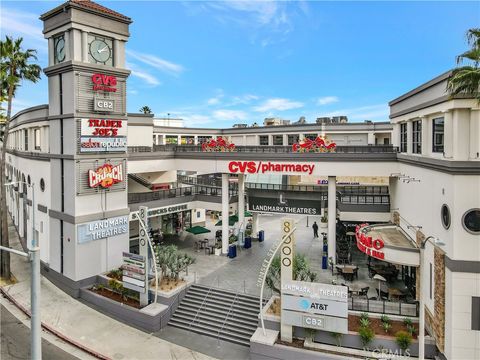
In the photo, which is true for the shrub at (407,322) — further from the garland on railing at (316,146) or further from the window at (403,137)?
the garland on railing at (316,146)

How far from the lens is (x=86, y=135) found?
2741 cm

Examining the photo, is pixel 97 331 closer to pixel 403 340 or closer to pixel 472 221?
pixel 403 340

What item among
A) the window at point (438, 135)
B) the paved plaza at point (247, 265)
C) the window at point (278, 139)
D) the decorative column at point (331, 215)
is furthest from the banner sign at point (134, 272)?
the window at point (278, 139)

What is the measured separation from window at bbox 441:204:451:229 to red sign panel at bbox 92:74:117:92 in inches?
978

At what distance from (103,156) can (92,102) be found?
4278 millimetres

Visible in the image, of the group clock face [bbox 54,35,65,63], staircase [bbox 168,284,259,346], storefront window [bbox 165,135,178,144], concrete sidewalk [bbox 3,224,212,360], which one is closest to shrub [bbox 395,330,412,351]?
staircase [bbox 168,284,259,346]

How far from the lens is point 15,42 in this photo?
1161 inches

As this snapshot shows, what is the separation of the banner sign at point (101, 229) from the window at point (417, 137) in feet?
75.7

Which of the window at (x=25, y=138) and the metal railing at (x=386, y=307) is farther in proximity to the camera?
the window at (x=25, y=138)

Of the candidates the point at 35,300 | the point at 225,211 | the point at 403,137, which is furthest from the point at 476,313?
the point at 225,211

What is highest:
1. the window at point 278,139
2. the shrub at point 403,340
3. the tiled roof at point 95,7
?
the tiled roof at point 95,7

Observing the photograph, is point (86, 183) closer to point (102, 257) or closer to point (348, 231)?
point (102, 257)

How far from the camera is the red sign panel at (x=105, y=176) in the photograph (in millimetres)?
27594

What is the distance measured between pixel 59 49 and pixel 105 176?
10.5m
